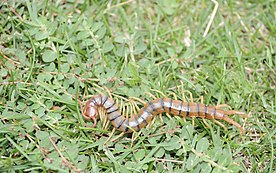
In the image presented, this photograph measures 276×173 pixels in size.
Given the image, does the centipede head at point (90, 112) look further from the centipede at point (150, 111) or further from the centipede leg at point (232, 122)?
the centipede leg at point (232, 122)

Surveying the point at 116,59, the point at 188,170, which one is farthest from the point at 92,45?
the point at 188,170

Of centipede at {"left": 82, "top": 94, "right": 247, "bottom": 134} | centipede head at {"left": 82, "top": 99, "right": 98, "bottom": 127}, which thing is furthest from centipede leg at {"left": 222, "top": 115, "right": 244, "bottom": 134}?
centipede head at {"left": 82, "top": 99, "right": 98, "bottom": 127}

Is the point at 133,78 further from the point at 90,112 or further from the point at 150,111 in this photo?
the point at 90,112

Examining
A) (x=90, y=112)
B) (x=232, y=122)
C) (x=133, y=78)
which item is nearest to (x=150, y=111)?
(x=133, y=78)

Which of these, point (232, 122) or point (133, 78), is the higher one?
point (133, 78)

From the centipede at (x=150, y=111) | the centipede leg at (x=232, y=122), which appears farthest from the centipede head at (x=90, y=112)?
the centipede leg at (x=232, y=122)

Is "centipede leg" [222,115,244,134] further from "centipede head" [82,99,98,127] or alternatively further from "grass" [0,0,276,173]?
"centipede head" [82,99,98,127]

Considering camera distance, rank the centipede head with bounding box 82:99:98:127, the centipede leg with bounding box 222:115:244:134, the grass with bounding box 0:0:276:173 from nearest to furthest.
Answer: the grass with bounding box 0:0:276:173, the centipede head with bounding box 82:99:98:127, the centipede leg with bounding box 222:115:244:134
